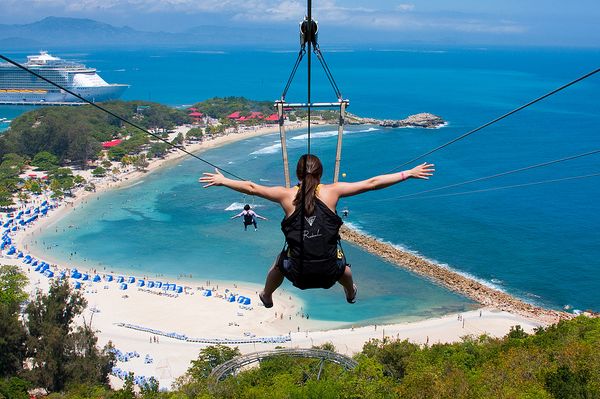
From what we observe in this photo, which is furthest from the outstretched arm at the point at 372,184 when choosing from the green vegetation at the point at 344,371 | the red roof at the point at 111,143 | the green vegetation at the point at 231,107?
the green vegetation at the point at 231,107

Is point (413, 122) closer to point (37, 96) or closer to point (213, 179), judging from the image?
point (37, 96)

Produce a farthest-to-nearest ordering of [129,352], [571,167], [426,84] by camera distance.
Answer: [426,84] < [571,167] < [129,352]

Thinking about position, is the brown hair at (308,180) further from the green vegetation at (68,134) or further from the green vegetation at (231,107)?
the green vegetation at (231,107)

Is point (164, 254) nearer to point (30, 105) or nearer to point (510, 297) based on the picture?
point (510, 297)

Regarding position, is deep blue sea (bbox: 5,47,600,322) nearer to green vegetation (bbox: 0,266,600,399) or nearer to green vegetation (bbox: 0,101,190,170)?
green vegetation (bbox: 0,266,600,399)

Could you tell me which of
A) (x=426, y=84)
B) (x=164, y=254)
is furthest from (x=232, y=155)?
(x=426, y=84)

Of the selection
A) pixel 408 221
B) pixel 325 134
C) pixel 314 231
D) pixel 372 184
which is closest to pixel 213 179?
pixel 314 231
